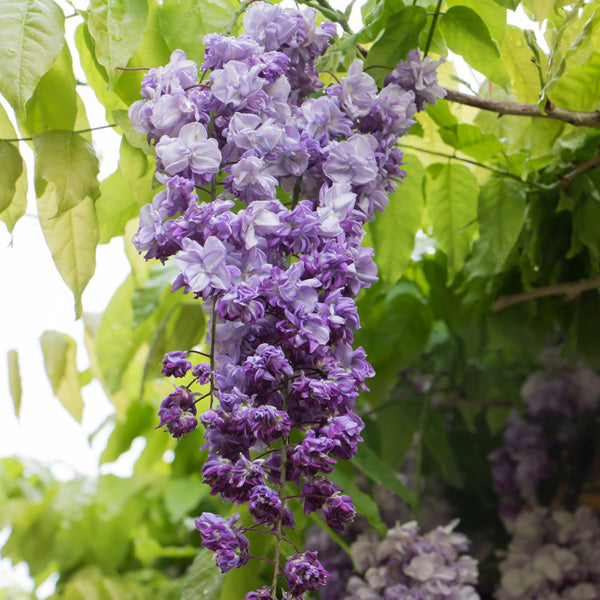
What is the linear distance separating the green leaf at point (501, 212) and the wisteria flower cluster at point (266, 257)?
0.24 m

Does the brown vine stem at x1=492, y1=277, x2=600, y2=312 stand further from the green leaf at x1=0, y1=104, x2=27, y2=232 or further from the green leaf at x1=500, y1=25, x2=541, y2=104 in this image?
the green leaf at x1=0, y1=104, x2=27, y2=232

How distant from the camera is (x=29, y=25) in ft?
1.28

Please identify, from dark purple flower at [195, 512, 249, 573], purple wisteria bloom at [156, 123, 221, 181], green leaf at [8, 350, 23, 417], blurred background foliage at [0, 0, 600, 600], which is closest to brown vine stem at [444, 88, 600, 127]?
blurred background foliage at [0, 0, 600, 600]

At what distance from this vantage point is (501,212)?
60 cm

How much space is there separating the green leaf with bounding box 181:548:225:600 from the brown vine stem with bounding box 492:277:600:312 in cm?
41

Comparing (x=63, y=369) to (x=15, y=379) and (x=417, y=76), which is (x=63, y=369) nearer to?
(x=15, y=379)

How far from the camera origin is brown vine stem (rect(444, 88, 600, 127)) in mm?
473

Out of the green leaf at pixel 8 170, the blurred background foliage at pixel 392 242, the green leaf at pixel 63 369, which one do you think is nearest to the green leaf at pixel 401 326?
the blurred background foliage at pixel 392 242

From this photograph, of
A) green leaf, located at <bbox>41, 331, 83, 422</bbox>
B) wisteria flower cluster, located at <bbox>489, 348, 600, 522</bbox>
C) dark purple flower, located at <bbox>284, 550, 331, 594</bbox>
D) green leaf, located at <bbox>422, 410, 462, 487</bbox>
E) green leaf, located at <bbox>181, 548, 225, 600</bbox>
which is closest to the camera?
dark purple flower, located at <bbox>284, 550, 331, 594</bbox>

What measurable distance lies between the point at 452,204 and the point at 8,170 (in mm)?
371

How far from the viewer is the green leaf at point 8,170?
1.43 ft

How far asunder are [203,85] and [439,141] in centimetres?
33

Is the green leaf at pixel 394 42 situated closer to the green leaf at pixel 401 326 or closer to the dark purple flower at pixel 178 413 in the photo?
the dark purple flower at pixel 178 413

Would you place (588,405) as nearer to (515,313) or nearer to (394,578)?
(515,313)
